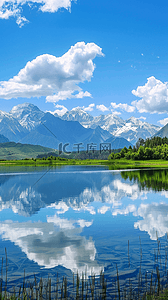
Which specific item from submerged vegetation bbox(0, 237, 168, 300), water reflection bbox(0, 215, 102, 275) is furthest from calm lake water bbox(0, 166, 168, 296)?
submerged vegetation bbox(0, 237, 168, 300)

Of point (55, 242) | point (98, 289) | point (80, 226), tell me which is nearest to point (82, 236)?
point (55, 242)

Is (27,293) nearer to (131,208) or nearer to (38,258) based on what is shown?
(38,258)

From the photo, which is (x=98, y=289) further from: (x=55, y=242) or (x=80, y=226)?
(x=80, y=226)

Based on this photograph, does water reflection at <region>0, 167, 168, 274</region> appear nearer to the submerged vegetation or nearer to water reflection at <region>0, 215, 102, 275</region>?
water reflection at <region>0, 215, 102, 275</region>

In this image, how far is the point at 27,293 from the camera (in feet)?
39.8

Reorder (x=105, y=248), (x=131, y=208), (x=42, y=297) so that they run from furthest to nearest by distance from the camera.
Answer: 1. (x=131, y=208)
2. (x=105, y=248)
3. (x=42, y=297)

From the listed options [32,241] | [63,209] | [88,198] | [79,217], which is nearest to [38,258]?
[32,241]

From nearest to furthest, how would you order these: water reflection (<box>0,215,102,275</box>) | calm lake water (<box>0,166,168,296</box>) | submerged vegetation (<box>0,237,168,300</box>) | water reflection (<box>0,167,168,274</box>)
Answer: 1. submerged vegetation (<box>0,237,168,300</box>)
2. calm lake water (<box>0,166,168,296</box>)
3. water reflection (<box>0,215,102,275</box>)
4. water reflection (<box>0,167,168,274</box>)

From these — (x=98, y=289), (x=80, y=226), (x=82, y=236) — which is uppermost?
(x=98, y=289)

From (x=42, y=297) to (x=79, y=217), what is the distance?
61.1ft

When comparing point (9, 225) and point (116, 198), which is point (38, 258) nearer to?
point (9, 225)

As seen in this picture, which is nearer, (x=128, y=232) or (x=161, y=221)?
(x=128, y=232)

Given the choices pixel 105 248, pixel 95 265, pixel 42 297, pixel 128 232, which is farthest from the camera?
pixel 128 232

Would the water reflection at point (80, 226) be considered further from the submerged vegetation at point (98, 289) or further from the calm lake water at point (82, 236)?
the submerged vegetation at point (98, 289)
